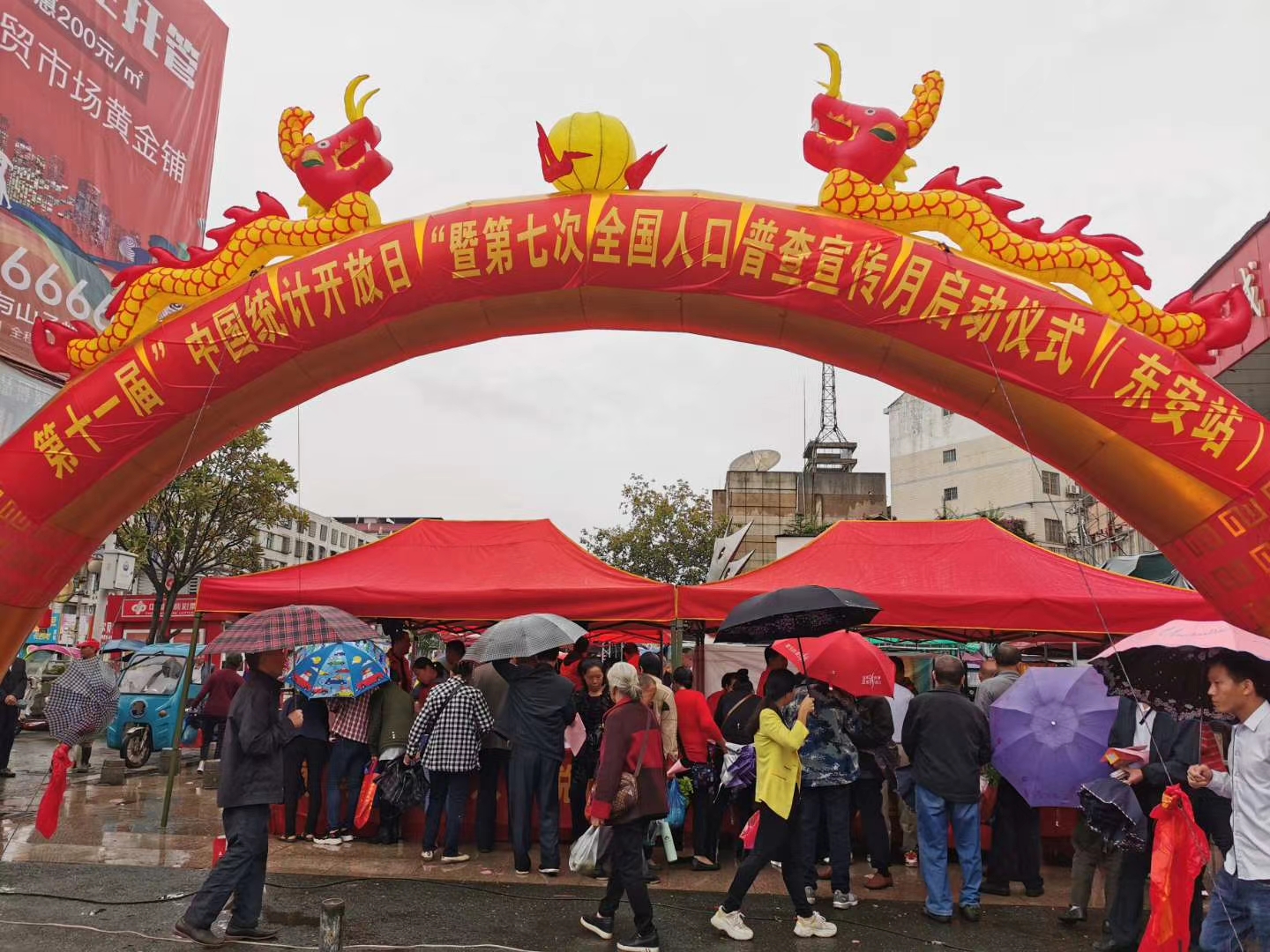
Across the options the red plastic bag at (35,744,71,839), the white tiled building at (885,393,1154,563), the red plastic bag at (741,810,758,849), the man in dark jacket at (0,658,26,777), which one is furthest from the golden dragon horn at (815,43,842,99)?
the white tiled building at (885,393,1154,563)

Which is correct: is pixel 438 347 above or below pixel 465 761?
above

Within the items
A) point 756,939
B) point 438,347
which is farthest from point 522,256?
point 756,939

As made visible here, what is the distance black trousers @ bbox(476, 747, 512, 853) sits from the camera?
7.64m

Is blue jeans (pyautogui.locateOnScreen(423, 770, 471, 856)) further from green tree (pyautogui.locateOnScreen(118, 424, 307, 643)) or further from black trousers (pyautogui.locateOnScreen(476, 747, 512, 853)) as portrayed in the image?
green tree (pyautogui.locateOnScreen(118, 424, 307, 643))

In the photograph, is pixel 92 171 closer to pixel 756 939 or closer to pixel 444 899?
pixel 444 899

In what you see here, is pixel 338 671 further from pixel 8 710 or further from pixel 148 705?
pixel 148 705

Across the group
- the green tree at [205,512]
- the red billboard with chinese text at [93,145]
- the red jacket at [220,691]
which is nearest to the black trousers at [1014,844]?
the red jacket at [220,691]

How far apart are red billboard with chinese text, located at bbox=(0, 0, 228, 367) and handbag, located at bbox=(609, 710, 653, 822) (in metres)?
11.3

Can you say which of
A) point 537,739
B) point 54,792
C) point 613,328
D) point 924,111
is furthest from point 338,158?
point 54,792

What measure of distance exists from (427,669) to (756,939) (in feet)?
13.8

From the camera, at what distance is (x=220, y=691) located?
1289 centimetres

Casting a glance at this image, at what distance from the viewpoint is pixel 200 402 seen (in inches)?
268

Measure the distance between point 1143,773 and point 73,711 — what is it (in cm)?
704

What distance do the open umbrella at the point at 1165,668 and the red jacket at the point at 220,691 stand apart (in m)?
11.1
